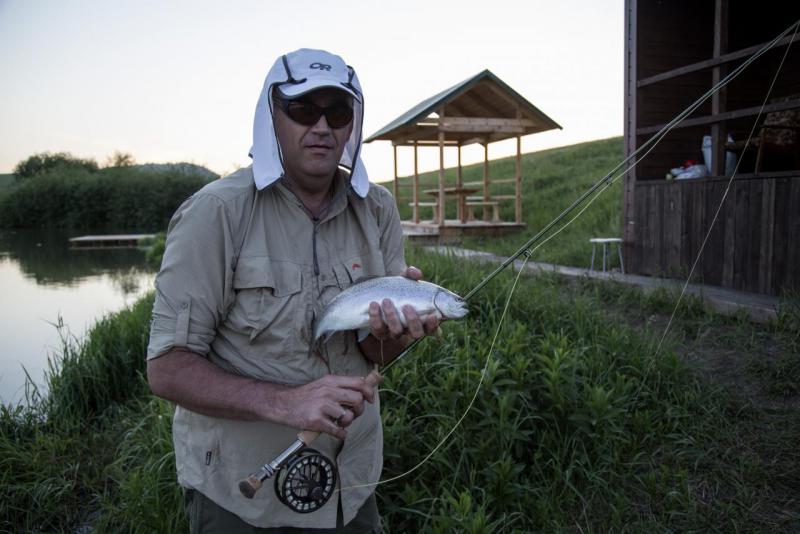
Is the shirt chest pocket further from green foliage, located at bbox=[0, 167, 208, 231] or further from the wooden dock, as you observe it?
green foliage, located at bbox=[0, 167, 208, 231]

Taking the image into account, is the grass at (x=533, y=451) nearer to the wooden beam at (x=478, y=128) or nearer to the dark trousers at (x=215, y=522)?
the dark trousers at (x=215, y=522)

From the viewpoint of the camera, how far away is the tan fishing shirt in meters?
1.82

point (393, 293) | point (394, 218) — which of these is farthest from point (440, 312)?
point (394, 218)

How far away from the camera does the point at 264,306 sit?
1.98 metres

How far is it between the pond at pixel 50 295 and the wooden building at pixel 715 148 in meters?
8.29

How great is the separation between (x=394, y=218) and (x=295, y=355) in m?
0.73

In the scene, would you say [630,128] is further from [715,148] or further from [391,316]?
[391,316]

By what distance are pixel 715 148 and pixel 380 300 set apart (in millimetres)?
7422

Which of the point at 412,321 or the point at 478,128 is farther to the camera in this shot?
the point at 478,128

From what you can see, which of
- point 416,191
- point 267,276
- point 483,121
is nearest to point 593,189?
point 267,276

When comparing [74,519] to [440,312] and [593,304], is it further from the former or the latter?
[593,304]

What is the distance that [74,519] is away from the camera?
4230mm

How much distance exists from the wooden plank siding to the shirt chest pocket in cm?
653

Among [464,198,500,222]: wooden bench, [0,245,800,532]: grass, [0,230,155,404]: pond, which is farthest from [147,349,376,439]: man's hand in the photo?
[464,198,500,222]: wooden bench
